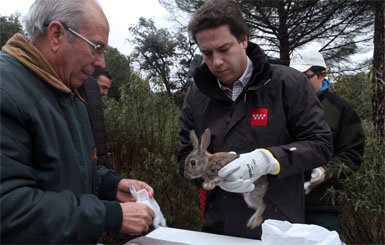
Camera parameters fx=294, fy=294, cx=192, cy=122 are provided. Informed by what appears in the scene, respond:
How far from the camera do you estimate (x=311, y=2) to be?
8.68m

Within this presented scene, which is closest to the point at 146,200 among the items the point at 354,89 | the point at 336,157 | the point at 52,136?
the point at 52,136

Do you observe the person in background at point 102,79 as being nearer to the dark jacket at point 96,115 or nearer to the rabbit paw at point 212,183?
the dark jacket at point 96,115

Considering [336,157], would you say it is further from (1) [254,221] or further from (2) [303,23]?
(2) [303,23]

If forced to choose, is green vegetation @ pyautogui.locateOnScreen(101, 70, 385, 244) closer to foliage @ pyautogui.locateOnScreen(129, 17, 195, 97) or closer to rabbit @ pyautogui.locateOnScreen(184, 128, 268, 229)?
rabbit @ pyautogui.locateOnScreen(184, 128, 268, 229)

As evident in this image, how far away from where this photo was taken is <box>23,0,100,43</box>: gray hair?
4.08 ft

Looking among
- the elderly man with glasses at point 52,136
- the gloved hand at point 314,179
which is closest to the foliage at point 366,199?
the gloved hand at point 314,179

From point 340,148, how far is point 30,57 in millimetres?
2334

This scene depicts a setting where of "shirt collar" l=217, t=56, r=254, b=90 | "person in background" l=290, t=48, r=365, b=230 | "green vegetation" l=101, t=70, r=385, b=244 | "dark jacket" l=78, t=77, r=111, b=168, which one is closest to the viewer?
"shirt collar" l=217, t=56, r=254, b=90

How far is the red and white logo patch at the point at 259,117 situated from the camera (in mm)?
1691

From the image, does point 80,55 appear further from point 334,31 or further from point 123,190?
point 334,31

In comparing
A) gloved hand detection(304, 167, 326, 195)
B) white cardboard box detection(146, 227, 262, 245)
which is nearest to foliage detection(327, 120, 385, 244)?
gloved hand detection(304, 167, 326, 195)

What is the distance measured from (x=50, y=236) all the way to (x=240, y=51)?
4.60 feet

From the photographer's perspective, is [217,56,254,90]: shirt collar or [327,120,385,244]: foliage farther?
[327,120,385,244]: foliage

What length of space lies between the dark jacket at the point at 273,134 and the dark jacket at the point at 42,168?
2.56 ft
